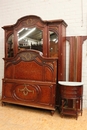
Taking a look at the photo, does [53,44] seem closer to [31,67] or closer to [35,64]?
[35,64]

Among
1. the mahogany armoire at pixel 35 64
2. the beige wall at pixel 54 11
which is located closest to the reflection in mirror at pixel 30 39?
the mahogany armoire at pixel 35 64

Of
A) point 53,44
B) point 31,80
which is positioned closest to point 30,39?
point 53,44

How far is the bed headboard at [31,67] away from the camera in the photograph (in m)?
2.64

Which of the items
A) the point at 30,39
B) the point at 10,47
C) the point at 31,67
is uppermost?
the point at 30,39

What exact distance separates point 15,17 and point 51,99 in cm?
233

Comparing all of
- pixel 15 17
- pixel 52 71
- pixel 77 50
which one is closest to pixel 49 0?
pixel 15 17

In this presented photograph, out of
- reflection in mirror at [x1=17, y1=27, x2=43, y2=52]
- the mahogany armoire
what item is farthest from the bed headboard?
reflection in mirror at [x1=17, y1=27, x2=43, y2=52]

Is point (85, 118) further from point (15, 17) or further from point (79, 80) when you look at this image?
point (15, 17)

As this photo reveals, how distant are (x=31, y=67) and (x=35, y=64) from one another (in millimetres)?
112

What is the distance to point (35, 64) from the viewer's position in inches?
109

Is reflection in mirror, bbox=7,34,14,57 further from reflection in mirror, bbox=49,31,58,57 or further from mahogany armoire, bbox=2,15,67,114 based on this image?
reflection in mirror, bbox=49,31,58,57

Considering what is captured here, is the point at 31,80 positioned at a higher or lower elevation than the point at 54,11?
lower

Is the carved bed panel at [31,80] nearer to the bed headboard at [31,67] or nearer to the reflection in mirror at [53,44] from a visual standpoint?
the bed headboard at [31,67]

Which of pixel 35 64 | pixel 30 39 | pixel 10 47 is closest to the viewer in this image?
pixel 35 64
